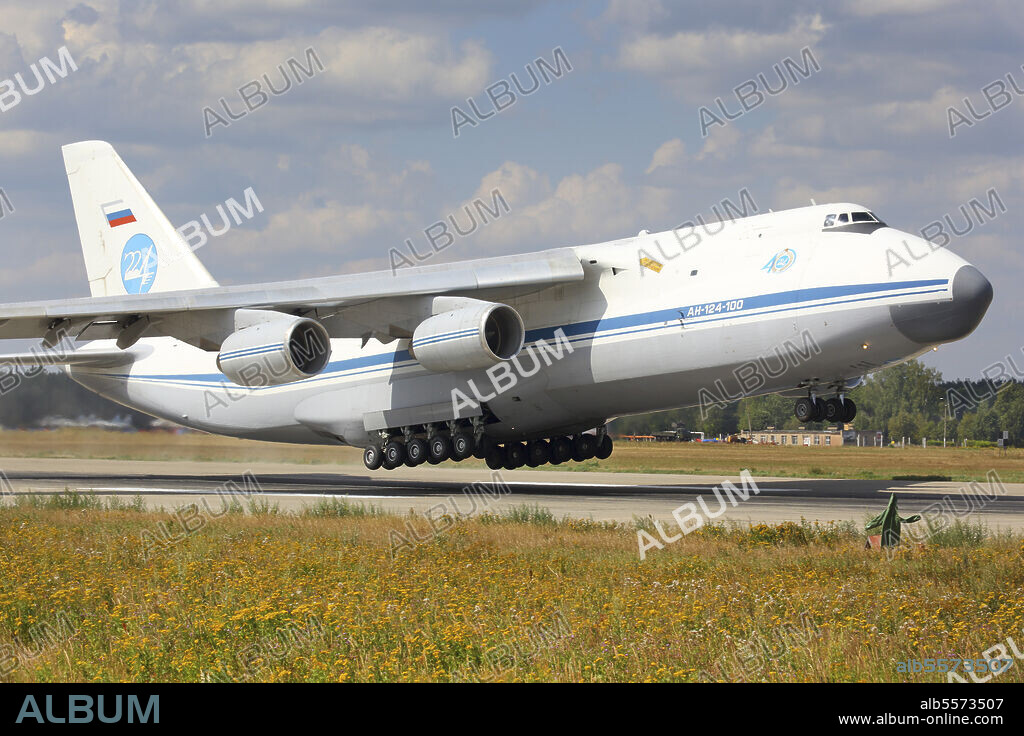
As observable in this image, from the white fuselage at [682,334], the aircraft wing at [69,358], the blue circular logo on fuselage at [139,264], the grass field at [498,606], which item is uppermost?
the blue circular logo on fuselage at [139,264]

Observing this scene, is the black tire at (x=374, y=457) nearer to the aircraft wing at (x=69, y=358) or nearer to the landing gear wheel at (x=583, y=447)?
the landing gear wheel at (x=583, y=447)

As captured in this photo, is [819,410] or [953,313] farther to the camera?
[819,410]

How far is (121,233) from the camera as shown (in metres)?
30.0

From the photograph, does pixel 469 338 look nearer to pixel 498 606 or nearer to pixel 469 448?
pixel 469 448

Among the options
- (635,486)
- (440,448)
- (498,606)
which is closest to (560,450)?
(635,486)

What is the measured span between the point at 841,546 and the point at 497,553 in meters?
4.28

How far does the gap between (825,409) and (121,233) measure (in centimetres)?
1974

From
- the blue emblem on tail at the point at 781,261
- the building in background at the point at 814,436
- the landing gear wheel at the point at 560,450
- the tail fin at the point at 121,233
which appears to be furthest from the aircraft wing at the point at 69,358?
the building in background at the point at 814,436

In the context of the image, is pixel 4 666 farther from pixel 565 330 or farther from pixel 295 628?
pixel 565 330

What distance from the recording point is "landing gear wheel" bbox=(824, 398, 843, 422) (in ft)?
68.4

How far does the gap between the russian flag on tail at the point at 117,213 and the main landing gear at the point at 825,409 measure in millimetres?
19057

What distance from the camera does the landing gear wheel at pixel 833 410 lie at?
20.8 m

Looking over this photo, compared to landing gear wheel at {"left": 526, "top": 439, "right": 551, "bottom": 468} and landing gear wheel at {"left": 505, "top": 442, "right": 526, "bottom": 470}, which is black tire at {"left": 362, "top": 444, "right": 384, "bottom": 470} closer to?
landing gear wheel at {"left": 505, "top": 442, "right": 526, "bottom": 470}
